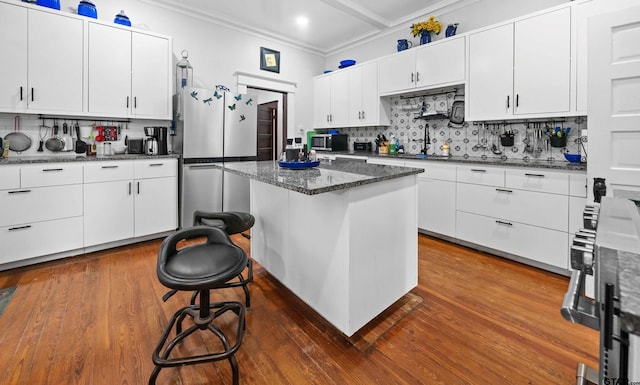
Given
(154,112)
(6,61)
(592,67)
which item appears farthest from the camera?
(154,112)

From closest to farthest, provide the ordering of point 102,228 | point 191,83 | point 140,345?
1. point 140,345
2. point 102,228
3. point 191,83

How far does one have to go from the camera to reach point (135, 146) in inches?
137

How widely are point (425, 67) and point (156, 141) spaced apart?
11.1 feet

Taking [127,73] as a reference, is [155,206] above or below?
below

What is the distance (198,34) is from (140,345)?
3.90 metres

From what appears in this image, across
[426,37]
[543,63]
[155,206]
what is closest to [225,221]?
[155,206]

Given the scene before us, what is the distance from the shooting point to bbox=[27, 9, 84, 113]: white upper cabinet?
279 centimetres

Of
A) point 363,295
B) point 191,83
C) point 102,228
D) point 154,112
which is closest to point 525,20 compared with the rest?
point 363,295

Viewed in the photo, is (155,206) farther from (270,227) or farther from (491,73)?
(491,73)

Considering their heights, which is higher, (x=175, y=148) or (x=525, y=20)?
(x=525, y=20)

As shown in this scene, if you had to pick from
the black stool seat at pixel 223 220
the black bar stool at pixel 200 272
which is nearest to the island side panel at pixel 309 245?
the black stool seat at pixel 223 220

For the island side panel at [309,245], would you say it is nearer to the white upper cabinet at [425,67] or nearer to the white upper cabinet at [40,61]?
the white upper cabinet at [40,61]

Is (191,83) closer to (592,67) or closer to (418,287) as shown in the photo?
(418,287)

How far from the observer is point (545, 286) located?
2398 millimetres
